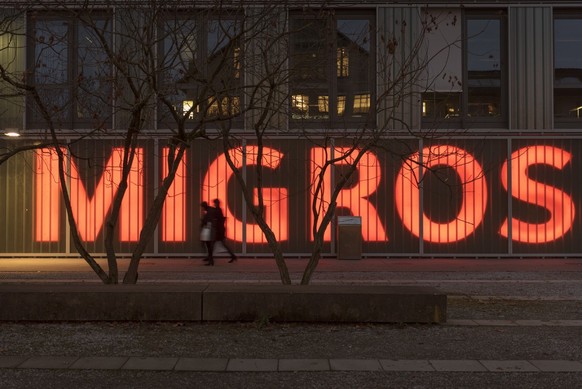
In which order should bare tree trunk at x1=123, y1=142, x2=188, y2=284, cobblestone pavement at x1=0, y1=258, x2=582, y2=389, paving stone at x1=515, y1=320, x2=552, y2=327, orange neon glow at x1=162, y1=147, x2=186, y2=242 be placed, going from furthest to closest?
orange neon glow at x1=162, y1=147, x2=186, y2=242 < bare tree trunk at x1=123, y1=142, x2=188, y2=284 < paving stone at x1=515, y1=320, x2=552, y2=327 < cobblestone pavement at x1=0, y1=258, x2=582, y2=389

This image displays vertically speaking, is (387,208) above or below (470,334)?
above

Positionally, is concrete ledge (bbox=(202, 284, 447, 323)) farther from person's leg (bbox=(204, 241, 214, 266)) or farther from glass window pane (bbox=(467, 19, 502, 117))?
glass window pane (bbox=(467, 19, 502, 117))

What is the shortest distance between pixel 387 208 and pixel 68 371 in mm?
12420

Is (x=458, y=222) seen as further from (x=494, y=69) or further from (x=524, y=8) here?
(x=524, y=8)

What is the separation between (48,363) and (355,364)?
3.24m

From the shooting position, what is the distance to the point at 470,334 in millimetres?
7605

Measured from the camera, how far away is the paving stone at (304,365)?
6.09 meters

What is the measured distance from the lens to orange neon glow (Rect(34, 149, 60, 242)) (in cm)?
1733

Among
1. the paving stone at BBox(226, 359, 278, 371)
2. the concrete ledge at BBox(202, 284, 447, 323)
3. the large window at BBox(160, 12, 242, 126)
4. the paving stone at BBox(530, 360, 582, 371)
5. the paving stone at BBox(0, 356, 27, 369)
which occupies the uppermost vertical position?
the large window at BBox(160, 12, 242, 126)

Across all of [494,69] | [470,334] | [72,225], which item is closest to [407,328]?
[470,334]

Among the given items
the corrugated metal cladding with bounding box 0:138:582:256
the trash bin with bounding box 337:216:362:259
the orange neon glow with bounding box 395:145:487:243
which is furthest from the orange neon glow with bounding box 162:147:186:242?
the orange neon glow with bounding box 395:145:487:243

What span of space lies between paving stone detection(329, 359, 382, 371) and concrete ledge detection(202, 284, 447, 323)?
1.57m

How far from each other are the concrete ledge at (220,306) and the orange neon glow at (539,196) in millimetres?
10388

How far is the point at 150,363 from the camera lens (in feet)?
20.5
